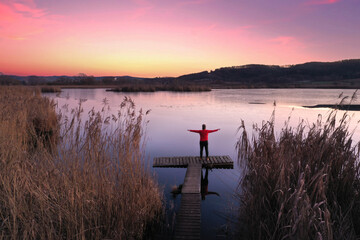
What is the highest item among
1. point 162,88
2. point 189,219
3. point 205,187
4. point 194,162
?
point 162,88

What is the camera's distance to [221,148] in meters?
15.3

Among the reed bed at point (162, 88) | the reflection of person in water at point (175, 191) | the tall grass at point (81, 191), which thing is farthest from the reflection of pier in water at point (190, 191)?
the reed bed at point (162, 88)

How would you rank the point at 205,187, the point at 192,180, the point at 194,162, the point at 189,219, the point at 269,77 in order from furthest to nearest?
the point at 269,77
the point at 194,162
the point at 205,187
the point at 192,180
the point at 189,219

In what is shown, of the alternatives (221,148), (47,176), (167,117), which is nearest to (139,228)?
(47,176)

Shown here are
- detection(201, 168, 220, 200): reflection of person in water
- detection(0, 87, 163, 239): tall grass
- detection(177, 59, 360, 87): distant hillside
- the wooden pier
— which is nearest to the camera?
detection(0, 87, 163, 239): tall grass

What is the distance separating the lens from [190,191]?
7.51m

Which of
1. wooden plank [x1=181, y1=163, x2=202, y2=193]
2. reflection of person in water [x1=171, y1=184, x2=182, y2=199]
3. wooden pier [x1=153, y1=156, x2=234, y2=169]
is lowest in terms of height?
reflection of person in water [x1=171, y1=184, x2=182, y2=199]

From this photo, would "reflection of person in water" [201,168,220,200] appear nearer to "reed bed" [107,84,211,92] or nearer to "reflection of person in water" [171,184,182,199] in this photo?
"reflection of person in water" [171,184,182,199]

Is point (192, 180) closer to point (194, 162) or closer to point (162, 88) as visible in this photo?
point (194, 162)

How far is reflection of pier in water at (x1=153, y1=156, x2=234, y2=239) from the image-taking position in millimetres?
5300

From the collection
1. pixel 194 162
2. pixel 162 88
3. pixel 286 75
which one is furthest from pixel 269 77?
pixel 194 162

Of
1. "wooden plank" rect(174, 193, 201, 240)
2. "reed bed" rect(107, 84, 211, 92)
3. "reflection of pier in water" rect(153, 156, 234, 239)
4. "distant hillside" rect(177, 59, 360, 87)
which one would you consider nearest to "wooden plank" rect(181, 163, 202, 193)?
"reflection of pier in water" rect(153, 156, 234, 239)

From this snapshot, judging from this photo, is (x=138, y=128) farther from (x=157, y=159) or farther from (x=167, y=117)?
(x=167, y=117)

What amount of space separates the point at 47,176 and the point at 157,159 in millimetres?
7943
